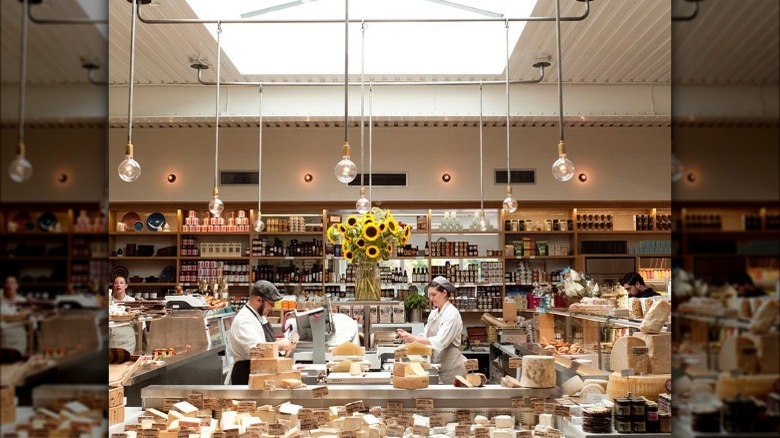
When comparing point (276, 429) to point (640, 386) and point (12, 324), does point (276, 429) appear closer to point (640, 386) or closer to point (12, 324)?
point (640, 386)

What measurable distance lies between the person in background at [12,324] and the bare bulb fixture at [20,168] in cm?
13

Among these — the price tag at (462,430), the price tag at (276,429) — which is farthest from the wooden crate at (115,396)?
the price tag at (462,430)

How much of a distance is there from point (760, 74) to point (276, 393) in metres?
2.83

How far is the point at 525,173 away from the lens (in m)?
10.1

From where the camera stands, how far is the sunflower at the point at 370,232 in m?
5.52

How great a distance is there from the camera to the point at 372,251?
18.3 ft

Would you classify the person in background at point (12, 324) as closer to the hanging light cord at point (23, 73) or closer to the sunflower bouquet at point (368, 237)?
the hanging light cord at point (23, 73)

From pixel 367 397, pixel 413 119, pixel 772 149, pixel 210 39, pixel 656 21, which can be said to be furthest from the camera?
pixel 413 119

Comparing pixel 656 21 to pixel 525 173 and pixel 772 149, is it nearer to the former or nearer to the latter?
pixel 525 173

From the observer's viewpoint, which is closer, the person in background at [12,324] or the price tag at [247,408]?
the person in background at [12,324]

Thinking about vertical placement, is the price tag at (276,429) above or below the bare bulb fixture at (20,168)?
below

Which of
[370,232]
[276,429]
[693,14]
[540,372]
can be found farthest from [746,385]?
[370,232]

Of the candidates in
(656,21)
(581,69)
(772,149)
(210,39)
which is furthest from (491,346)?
(772,149)

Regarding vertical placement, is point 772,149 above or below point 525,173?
below
